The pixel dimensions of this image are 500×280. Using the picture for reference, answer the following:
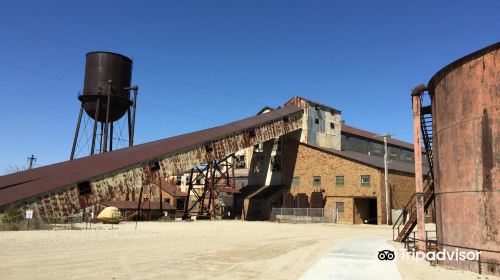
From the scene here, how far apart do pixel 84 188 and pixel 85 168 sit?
2962 millimetres

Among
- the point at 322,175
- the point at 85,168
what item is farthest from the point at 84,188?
the point at 322,175

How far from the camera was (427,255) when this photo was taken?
15.1m

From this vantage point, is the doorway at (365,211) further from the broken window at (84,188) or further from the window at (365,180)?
the broken window at (84,188)

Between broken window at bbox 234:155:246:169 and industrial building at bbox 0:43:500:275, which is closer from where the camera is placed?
industrial building at bbox 0:43:500:275

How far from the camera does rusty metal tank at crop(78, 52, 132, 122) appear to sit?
4428 cm

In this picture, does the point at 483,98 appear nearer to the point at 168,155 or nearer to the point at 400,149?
the point at 168,155

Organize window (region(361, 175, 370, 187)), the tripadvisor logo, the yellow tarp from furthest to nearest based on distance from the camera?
1. window (region(361, 175, 370, 187))
2. the yellow tarp
3. the tripadvisor logo

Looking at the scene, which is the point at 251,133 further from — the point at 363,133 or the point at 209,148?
the point at 363,133

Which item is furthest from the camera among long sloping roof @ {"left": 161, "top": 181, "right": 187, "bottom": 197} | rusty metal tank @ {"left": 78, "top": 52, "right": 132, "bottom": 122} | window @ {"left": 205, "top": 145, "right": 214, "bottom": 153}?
long sloping roof @ {"left": 161, "top": 181, "right": 187, "bottom": 197}

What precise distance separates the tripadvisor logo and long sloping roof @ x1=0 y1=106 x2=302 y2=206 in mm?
17215

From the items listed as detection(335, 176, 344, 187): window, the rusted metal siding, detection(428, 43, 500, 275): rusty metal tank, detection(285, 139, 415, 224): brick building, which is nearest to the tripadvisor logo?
detection(428, 43, 500, 275): rusty metal tank

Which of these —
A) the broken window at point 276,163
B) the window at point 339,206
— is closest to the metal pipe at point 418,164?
the window at point 339,206

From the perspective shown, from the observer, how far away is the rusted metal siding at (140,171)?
23202mm

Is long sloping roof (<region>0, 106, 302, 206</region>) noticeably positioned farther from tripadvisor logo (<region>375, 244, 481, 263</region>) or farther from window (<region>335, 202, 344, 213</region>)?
tripadvisor logo (<region>375, 244, 481, 263</region>)
